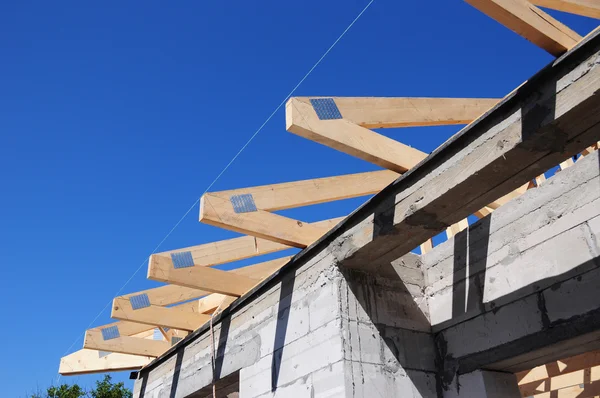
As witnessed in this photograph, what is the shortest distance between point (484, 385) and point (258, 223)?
2019 mm

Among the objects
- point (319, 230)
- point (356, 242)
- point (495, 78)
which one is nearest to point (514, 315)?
point (356, 242)

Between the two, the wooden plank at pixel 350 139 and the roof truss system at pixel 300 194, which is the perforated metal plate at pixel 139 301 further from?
the wooden plank at pixel 350 139

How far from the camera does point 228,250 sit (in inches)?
201

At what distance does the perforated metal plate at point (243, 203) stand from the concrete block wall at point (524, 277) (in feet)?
5.53

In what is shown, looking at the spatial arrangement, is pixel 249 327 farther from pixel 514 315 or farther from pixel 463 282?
pixel 514 315

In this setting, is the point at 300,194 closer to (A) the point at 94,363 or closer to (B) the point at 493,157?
(B) the point at 493,157

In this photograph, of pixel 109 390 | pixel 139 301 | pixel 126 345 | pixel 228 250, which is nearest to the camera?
pixel 228 250

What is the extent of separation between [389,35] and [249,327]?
123 inches

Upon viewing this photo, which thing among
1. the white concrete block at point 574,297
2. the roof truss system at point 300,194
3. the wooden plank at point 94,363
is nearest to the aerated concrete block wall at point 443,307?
the white concrete block at point 574,297

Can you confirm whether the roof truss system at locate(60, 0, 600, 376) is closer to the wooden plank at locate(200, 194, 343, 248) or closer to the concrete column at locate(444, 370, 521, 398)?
the wooden plank at locate(200, 194, 343, 248)

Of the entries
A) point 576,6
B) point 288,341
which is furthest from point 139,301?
point 576,6

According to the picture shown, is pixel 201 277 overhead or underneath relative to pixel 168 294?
underneath

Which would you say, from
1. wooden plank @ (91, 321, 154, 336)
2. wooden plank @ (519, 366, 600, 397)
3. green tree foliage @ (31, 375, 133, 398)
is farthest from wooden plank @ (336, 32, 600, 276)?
green tree foliage @ (31, 375, 133, 398)

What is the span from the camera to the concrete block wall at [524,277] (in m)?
3.07
